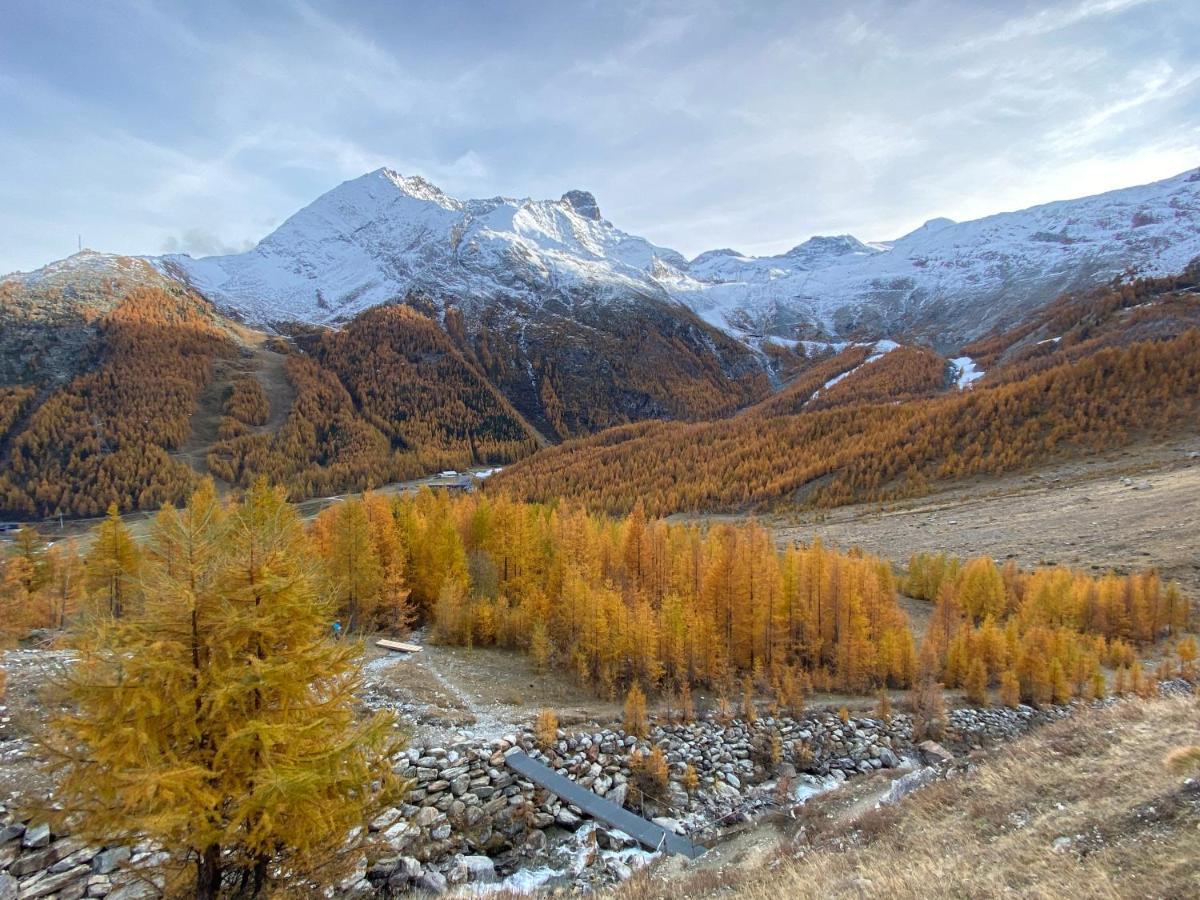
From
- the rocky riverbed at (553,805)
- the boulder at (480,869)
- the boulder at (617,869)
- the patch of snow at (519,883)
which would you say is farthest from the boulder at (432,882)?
the boulder at (617,869)

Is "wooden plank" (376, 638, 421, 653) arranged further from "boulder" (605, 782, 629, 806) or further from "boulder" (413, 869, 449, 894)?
"boulder" (413, 869, 449, 894)

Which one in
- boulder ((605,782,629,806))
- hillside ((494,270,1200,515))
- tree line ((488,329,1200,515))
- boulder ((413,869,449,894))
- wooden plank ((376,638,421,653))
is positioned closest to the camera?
boulder ((413,869,449,894))

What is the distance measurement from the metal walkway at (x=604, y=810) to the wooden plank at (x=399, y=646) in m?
14.5

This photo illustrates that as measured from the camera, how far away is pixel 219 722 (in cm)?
992

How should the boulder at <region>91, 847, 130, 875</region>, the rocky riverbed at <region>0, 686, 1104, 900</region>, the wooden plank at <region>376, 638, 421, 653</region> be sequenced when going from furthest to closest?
the wooden plank at <region>376, 638, 421, 653</region> → the rocky riverbed at <region>0, 686, 1104, 900</region> → the boulder at <region>91, 847, 130, 875</region>

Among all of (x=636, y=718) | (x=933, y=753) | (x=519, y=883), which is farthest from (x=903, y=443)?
(x=519, y=883)

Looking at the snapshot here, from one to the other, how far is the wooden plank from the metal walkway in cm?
1452

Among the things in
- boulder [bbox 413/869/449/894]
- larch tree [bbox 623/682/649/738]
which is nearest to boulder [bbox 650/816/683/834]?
larch tree [bbox 623/682/649/738]

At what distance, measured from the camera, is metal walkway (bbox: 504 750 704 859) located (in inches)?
761

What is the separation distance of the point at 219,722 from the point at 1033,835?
16027 millimetres

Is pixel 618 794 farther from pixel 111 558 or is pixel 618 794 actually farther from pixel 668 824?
pixel 111 558

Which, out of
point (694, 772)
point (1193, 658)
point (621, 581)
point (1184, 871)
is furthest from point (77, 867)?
point (1193, 658)

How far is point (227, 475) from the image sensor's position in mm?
158500

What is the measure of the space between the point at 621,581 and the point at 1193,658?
38968 millimetres
